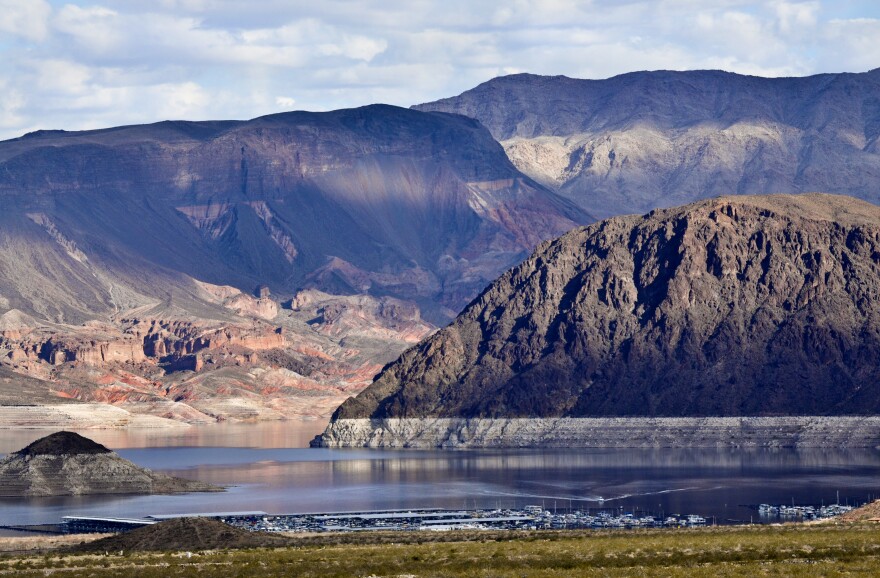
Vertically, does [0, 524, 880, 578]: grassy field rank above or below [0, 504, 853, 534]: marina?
above

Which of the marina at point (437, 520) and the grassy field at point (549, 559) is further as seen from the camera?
the marina at point (437, 520)

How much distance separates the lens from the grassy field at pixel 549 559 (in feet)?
253

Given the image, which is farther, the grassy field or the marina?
the marina

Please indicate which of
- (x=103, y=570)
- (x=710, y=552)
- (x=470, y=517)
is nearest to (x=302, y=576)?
(x=103, y=570)

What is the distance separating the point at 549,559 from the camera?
83938 millimetres

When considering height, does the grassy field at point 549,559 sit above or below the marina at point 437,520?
above

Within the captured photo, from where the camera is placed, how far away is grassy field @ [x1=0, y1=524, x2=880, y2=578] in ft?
253

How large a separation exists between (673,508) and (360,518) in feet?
114

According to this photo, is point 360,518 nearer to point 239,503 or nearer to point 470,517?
point 470,517

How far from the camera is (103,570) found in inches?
3420

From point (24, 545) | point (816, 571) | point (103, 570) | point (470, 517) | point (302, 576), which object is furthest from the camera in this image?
point (470, 517)

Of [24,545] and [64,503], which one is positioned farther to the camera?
[64,503]

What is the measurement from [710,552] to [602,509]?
10390cm

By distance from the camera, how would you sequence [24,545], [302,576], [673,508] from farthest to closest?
1. [673,508]
2. [24,545]
3. [302,576]
